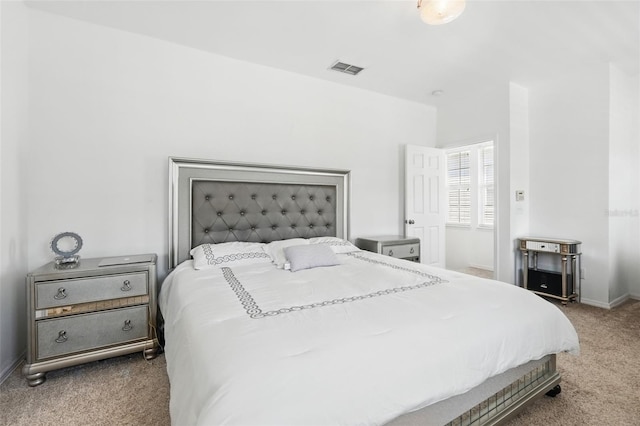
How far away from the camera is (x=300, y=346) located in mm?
933

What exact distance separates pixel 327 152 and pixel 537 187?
268 cm

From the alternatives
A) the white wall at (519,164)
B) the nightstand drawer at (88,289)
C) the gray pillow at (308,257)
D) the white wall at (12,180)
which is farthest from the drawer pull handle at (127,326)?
the white wall at (519,164)

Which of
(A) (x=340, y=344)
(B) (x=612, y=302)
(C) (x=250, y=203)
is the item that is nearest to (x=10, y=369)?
(C) (x=250, y=203)

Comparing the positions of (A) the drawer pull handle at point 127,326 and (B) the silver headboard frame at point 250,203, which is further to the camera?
(B) the silver headboard frame at point 250,203

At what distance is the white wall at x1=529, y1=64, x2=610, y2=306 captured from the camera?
309 centimetres

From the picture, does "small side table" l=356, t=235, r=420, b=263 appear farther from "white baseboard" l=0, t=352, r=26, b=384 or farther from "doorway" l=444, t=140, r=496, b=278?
"white baseboard" l=0, t=352, r=26, b=384

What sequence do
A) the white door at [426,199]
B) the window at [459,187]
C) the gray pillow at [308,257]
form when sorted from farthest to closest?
the window at [459,187]
the white door at [426,199]
the gray pillow at [308,257]

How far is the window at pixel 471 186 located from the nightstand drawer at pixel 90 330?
Answer: 4.68m

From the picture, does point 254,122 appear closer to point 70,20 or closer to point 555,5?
point 70,20

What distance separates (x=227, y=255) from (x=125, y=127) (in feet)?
4.50

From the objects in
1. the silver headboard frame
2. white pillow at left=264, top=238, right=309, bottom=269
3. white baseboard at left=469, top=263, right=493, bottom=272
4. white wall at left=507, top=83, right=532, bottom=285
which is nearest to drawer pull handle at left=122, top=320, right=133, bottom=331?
the silver headboard frame

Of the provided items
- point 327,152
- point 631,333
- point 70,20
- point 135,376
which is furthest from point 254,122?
point 631,333

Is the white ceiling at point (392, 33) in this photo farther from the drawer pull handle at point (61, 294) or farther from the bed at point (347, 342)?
the drawer pull handle at point (61, 294)

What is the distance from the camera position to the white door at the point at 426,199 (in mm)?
3730
